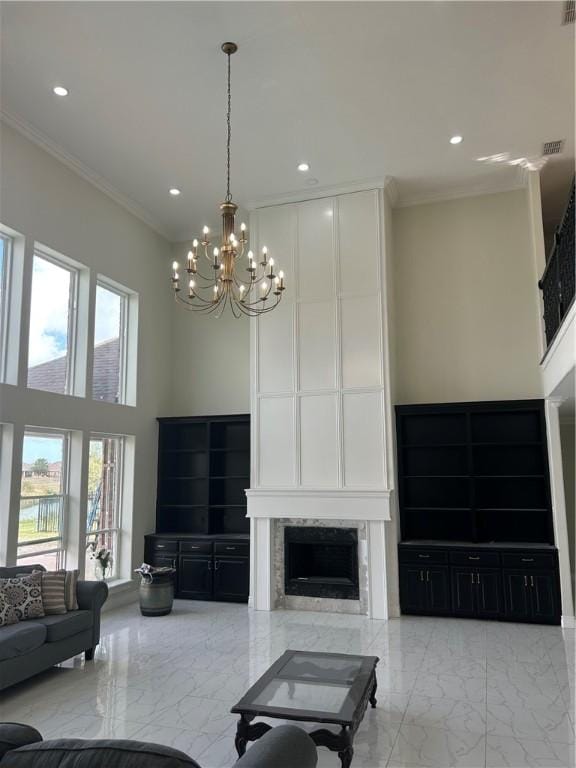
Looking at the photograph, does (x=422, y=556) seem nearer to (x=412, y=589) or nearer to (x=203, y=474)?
(x=412, y=589)

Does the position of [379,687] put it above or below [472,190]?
below

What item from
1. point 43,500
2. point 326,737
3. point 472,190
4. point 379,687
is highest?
point 472,190

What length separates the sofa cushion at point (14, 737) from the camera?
1.80 m

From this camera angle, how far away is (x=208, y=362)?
27.8 feet

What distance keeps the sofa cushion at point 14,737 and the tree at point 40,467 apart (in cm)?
453

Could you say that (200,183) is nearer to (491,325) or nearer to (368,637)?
(491,325)

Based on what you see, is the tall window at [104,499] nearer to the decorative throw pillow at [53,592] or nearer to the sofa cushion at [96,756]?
the decorative throw pillow at [53,592]

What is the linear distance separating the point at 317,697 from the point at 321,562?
3.68m

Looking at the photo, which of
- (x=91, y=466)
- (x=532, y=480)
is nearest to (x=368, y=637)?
(x=532, y=480)

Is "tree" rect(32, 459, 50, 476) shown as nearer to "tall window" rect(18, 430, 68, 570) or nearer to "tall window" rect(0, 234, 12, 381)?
"tall window" rect(18, 430, 68, 570)

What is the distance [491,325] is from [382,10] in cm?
406

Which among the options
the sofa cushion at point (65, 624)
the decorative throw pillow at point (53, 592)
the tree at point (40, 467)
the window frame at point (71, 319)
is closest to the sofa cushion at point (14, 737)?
the sofa cushion at point (65, 624)

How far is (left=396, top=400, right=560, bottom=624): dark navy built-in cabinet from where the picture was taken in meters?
6.29

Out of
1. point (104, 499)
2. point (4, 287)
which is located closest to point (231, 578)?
point (104, 499)
